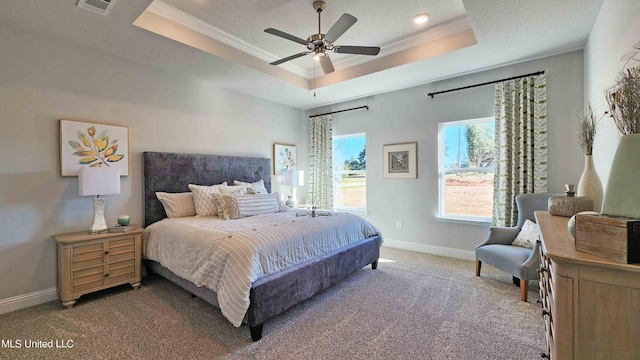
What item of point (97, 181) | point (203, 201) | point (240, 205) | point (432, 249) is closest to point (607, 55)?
point (432, 249)

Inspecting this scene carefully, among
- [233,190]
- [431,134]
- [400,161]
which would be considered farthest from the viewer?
[400,161]

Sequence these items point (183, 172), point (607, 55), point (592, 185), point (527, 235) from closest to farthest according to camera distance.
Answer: point (592, 185) < point (607, 55) < point (527, 235) < point (183, 172)

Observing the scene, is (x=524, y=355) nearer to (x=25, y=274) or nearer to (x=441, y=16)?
(x=441, y=16)

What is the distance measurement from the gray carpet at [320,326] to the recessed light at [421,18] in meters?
2.95

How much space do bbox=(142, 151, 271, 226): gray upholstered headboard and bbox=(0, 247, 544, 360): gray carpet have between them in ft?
3.45

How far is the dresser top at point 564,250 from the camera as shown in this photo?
3.14 feet

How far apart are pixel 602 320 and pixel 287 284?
6.29ft

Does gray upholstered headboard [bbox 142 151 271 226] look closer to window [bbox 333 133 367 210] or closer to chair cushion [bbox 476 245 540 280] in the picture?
window [bbox 333 133 367 210]

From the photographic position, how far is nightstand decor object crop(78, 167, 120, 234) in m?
2.73

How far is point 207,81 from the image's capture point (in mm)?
4059

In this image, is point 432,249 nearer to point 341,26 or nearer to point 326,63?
point 326,63

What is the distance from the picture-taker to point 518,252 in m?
2.82

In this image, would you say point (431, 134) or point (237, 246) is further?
point (431, 134)

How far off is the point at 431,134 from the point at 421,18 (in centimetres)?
178
